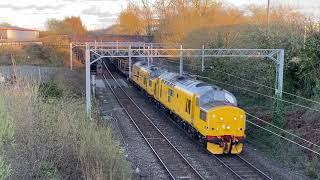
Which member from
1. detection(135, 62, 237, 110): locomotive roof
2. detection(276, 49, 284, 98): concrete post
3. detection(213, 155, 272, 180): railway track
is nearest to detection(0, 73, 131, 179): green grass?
detection(213, 155, 272, 180): railway track

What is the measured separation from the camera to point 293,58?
2519 cm

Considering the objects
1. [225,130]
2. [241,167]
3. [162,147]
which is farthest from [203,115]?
[162,147]

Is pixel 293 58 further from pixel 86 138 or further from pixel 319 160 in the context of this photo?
pixel 86 138

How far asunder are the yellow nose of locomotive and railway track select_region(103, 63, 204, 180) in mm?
1509

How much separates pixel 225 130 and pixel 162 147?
3.39 meters

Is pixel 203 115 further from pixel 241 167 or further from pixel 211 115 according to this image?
pixel 241 167

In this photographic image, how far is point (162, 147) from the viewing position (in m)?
19.8

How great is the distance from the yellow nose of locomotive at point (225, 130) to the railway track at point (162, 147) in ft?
4.95

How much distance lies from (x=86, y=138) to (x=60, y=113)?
1189 mm

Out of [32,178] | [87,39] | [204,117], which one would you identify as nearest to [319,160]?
[204,117]

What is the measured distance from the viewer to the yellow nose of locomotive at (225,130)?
17.6 meters

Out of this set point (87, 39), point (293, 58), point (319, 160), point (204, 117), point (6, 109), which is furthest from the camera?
point (87, 39)

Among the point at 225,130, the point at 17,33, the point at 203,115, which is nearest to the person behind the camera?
the point at 225,130

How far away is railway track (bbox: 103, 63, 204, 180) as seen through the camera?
15908mm
